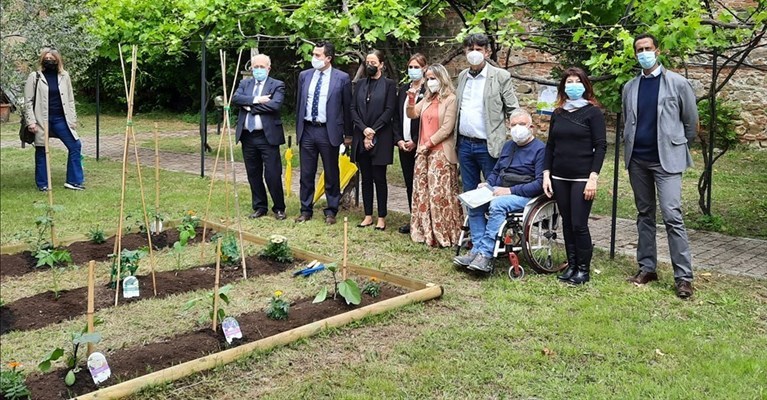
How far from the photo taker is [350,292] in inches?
202

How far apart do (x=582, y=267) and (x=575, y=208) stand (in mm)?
450

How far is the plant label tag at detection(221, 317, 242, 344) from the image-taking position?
449 centimetres

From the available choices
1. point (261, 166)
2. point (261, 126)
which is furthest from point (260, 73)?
point (261, 166)

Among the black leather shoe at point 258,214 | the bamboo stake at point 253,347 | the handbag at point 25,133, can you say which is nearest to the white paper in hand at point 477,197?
the bamboo stake at point 253,347

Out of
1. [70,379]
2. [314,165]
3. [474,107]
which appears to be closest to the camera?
[70,379]

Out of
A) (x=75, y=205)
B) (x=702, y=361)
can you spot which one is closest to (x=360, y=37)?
(x=75, y=205)

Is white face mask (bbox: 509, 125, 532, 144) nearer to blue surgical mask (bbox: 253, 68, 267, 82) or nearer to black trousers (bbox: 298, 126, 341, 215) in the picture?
black trousers (bbox: 298, 126, 341, 215)

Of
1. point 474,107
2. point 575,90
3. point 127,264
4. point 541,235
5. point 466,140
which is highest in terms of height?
point 575,90

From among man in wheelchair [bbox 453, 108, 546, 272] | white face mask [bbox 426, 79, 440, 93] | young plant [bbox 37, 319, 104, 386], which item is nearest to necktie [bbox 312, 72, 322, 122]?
white face mask [bbox 426, 79, 440, 93]

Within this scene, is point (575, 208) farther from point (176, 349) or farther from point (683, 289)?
point (176, 349)

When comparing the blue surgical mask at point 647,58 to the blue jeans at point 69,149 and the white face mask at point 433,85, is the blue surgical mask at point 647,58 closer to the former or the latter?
the white face mask at point 433,85

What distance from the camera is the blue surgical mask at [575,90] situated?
577cm

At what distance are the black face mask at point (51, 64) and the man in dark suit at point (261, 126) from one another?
8.23 ft

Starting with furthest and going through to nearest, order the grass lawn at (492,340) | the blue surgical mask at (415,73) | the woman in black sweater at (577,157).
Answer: the blue surgical mask at (415,73) < the woman in black sweater at (577,157) < the grass lawn at (492,340)
